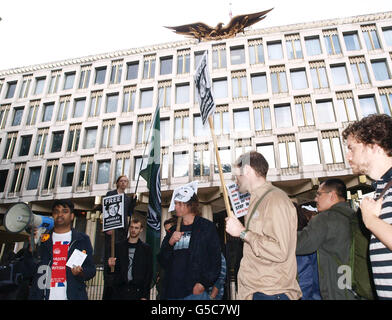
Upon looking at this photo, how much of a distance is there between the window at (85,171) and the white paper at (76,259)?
18097mm

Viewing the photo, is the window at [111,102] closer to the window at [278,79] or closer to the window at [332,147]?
the window at [278,79]

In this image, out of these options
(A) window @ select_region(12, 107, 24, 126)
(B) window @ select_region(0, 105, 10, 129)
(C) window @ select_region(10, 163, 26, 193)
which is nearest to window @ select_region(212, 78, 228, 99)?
(C) window @ select_region(10, 163, 26, 193)

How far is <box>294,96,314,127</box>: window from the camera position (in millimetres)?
18797

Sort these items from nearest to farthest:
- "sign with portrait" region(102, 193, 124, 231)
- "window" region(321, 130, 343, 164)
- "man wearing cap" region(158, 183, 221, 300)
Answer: "man wearing cap" region(158, 183, 221, 300), "sign with portrait" region(102, 193, 124, 231), "window" region(321, 130, 343, 164)

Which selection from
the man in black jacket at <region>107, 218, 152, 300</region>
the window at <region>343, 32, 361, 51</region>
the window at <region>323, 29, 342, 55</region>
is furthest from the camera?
the window at <region>323, 29, 342, 55</region>

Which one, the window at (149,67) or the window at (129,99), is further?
the window at (149,67)

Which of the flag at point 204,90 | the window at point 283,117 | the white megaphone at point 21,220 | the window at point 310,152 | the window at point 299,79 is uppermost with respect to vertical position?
the window at point 299,79

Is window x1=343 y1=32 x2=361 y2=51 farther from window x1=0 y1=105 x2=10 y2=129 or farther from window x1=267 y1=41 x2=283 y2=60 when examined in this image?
window x1=0 y1=105 x2=10 y2=129

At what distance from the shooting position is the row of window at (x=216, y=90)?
19547 millimetres

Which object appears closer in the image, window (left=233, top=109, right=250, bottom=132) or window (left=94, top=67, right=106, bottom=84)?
window (left=233, top=109, right=250, bottom=132)

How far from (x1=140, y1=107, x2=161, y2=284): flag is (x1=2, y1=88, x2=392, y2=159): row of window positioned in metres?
13.0

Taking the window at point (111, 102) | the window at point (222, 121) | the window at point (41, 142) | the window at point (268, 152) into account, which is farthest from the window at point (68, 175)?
the window at point (268, 152)

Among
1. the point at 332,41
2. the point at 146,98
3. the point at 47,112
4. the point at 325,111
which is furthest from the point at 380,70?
the point at 47,112

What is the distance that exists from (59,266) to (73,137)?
20.4m
